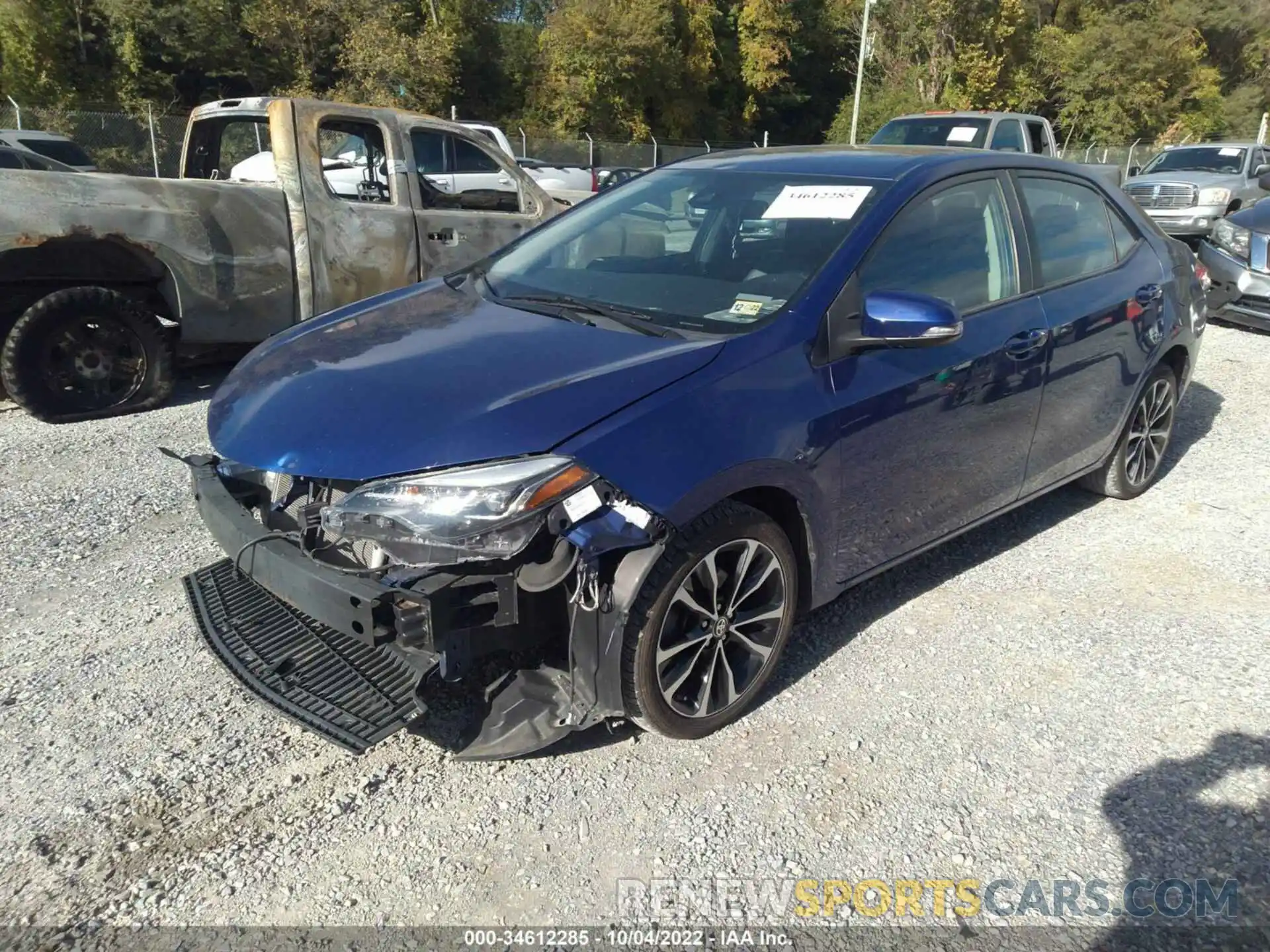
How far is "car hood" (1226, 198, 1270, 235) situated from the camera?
8.60 m

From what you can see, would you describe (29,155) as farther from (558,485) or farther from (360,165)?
(558,485)

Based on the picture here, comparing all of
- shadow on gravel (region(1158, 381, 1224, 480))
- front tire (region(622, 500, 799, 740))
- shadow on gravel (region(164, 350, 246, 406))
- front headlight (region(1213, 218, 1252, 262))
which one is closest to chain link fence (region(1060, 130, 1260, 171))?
front headlight (region(1213, 218, 1252, 262))

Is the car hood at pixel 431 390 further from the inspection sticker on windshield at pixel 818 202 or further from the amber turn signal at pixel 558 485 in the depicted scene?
the inspection sticker on windshield at pixel 818 202

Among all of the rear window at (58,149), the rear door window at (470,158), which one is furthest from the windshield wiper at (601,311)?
the rear window at (58,149)

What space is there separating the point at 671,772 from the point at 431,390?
1.33m

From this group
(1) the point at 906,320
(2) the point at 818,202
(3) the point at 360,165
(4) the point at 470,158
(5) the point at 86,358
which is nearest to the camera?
(1) the point at 906,320

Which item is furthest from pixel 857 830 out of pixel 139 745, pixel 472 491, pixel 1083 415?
pixel 1083 415

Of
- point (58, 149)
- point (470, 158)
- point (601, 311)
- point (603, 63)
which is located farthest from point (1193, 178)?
point (603, 63)

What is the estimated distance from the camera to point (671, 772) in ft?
9.31

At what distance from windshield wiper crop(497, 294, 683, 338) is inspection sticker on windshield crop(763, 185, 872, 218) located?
0.73m

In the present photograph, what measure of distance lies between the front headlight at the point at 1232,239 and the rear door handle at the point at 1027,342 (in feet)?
20.8

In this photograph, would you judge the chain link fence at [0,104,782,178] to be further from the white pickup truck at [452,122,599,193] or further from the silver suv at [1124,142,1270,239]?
the silver suv at [1124,142,1270,239]

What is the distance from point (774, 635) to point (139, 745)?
6.52 ft

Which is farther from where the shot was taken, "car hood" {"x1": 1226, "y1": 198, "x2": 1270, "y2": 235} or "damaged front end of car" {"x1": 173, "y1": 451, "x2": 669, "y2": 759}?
"car hood" {"x1": 1226, "y1": 198, "x2": 1270, "y2": 235}
